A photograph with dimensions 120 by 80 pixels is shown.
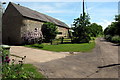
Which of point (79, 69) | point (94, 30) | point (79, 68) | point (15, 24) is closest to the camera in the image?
point (79, 69)

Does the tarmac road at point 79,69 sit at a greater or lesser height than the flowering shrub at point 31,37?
lesser

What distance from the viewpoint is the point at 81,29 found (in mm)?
24734

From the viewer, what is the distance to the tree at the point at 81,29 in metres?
24.7

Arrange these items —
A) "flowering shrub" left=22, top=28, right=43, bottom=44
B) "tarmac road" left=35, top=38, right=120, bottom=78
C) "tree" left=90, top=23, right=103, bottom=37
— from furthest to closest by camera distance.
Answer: "tree" left=90, top=23, right=103, bottom=37
"flowering shrub" left=22, top=28, right=43, bottom=44
"tarmac road" left=35, top=38, right=120, bottom=78

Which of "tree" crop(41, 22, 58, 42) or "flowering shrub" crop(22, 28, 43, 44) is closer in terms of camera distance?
"flowering shrub" crop(22, 28, 43, 44)

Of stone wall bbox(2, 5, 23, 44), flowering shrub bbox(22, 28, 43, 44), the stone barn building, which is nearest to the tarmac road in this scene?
flowering shrub bbox(22, 28, 43, 44)

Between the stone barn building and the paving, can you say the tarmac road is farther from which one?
the stone barn building

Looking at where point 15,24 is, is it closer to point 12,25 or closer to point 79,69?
point 12,25

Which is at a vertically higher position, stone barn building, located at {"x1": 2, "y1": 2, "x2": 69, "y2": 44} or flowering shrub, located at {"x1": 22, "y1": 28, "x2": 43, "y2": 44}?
stone barn building, located at {"x1": 2, "y1": 2, "x2": 69, "y2": 44}

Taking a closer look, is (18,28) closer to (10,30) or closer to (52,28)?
(10,30)

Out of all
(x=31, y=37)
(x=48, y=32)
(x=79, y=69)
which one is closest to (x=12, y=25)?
(x=31, y=37)

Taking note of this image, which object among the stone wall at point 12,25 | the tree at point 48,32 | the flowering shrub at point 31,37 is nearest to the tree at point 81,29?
the tree at point 48,32

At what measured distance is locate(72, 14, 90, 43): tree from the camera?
24719mm

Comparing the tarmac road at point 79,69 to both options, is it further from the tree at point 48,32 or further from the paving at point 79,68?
the tree at point 48,32
